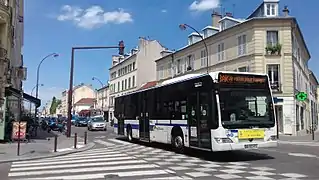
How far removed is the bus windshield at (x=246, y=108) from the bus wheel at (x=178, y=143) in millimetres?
3060

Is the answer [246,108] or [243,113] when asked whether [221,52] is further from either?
[243,113]

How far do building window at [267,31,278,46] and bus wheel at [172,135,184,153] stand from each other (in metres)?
20.9

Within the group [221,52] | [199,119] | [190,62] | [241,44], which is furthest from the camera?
[190,62]

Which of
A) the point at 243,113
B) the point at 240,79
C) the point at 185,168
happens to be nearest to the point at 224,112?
the point at 243,113

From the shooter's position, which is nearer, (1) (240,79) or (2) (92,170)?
(2) (92,170)

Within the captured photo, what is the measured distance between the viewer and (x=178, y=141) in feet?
49.5

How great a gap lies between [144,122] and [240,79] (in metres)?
7.54

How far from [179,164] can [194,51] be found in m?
31.7

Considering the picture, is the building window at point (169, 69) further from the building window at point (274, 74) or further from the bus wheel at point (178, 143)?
Answer: the bus wheel at point (178, 143)

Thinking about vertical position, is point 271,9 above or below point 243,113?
above

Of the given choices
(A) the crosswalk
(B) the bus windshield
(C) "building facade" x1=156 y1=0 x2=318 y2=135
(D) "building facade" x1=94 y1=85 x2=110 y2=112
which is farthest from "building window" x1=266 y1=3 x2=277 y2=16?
(D) "building facade" x1=94 y1=85 x2=110 y2=112

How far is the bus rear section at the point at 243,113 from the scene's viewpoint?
481 inches

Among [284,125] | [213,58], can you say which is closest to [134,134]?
[284,125]

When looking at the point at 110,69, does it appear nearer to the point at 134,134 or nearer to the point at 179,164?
the point at 134,134
